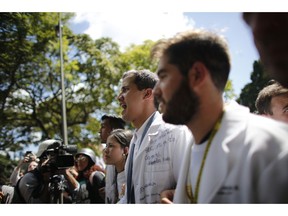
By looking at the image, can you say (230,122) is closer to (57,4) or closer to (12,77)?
(57,4)

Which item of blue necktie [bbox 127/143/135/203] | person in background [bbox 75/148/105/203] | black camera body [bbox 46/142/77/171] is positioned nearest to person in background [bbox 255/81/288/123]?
blue necktie [bbox 127/143/135/203]

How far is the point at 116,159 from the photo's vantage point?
2.46 m

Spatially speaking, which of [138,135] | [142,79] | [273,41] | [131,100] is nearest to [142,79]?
[142,79]

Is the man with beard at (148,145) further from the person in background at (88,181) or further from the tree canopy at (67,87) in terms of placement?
the tree canopy at (67,87)

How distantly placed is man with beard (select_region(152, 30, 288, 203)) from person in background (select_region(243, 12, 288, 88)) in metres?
0.11

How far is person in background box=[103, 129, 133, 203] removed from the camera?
2444 millimetres

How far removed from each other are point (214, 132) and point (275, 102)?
40.5 inches

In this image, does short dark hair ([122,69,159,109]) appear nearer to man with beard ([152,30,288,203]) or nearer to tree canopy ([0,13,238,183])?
man with beard ([152,30,288,203])

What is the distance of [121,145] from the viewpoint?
2555 mm

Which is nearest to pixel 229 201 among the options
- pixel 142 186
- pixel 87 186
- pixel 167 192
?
pixel 167 192

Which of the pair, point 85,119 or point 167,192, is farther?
point 85,119

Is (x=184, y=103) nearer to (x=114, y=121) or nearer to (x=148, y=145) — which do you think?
(x=148, y=145)

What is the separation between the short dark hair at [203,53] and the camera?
1.15 m
